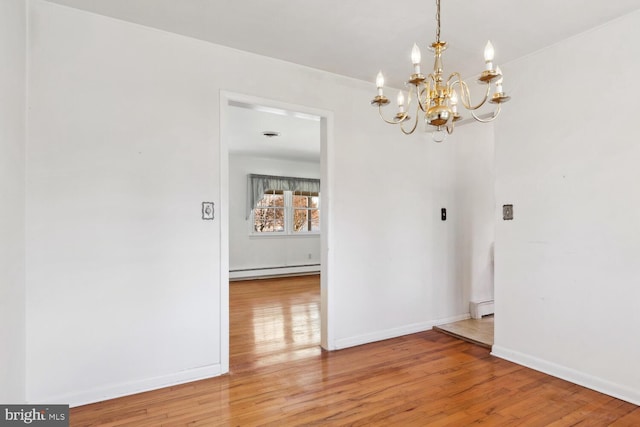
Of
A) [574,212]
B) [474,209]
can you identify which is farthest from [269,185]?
[574,212]

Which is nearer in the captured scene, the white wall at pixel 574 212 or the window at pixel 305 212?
the white wall at pixel 574 212

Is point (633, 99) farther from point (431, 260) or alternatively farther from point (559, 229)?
point (431, 260)

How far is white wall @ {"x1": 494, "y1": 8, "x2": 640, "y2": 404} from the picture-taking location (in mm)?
2445

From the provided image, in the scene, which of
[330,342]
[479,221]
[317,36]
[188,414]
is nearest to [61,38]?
[317,36]

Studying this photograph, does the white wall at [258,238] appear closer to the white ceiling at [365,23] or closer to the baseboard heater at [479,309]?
the baseboard heater at [479,309]

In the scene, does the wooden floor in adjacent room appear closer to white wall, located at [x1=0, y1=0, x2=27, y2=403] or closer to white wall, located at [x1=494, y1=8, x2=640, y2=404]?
white wall, located at [x1=494, y1=8, x2=640, y2=404]

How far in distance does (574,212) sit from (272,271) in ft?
19.6

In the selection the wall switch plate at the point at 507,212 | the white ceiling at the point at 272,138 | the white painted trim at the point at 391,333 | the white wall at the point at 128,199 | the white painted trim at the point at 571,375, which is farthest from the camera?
the white ceiling at the point at 272,138

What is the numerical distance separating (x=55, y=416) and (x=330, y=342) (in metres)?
2.09

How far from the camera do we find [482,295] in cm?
446

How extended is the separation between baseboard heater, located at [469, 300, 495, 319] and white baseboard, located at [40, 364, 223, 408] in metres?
3.04

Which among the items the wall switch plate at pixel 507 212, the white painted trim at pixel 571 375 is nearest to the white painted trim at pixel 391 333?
the white painted trim at pixel 571 375

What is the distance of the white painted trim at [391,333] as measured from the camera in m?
3.41

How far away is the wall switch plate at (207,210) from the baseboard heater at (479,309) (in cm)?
330
